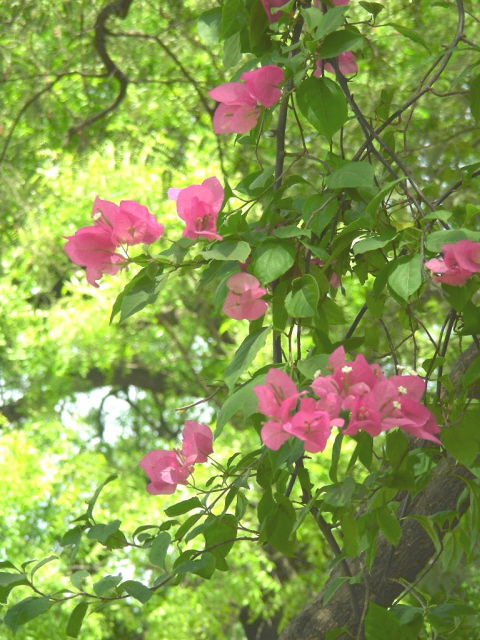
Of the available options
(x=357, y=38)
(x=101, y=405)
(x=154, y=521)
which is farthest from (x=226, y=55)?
(x=101, y=405)

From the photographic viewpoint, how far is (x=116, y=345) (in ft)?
13.1

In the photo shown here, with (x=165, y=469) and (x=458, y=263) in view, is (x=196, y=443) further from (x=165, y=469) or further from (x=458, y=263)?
(x=458, y=263)

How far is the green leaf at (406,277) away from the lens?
0.66 meters

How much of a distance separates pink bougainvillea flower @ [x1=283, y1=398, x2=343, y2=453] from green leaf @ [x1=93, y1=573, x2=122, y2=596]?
321 mm

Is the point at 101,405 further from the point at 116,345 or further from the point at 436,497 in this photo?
the point at 436,497

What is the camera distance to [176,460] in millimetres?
847

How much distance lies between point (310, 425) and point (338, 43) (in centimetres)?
32

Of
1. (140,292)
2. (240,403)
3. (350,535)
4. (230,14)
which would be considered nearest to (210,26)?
(230,14)

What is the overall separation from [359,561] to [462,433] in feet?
1.62

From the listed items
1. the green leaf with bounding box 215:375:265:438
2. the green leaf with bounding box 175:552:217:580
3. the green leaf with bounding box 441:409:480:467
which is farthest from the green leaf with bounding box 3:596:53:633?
the green leaf with bounding box 441:409:480:467

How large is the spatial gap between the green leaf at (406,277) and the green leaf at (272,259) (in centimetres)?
9

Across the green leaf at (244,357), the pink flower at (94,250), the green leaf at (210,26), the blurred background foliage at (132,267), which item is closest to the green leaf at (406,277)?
the green leaf at (244,357)

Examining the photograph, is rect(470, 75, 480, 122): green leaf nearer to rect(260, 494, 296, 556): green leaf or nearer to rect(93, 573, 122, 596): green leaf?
rect(260, 494, 296, 556): green leaf

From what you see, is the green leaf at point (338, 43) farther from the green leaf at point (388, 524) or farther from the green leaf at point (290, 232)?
the green leaf at point (388, 524)
